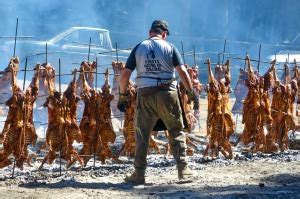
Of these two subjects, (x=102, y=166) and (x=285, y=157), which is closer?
(x=102, y=166)

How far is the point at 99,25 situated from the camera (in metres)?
26.6

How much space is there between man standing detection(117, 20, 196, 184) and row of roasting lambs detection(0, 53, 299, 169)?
38cm

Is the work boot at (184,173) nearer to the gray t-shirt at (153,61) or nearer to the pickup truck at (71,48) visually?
the gray t-shirt at (153,61)

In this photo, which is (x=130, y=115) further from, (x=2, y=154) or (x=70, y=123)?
(x=2, y=154)

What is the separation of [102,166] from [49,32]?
16630 mm

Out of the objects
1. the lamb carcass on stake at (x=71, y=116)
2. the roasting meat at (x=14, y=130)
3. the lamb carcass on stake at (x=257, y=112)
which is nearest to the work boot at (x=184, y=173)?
the lamb carcass on stake at (x=71, y=116)

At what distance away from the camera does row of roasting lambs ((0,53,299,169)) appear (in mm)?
8672

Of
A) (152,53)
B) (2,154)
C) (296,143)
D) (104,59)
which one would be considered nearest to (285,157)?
(296,143)

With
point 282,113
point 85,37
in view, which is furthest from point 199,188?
point 85,37

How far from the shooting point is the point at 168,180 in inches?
338

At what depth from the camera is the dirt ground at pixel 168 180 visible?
24.7 feet

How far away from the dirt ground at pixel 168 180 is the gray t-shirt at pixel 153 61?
1.46 metres

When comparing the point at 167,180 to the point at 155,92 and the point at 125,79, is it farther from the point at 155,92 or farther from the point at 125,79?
the point at 125,79

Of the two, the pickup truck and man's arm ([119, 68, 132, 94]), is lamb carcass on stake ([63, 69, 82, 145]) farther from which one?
the pickup truck
